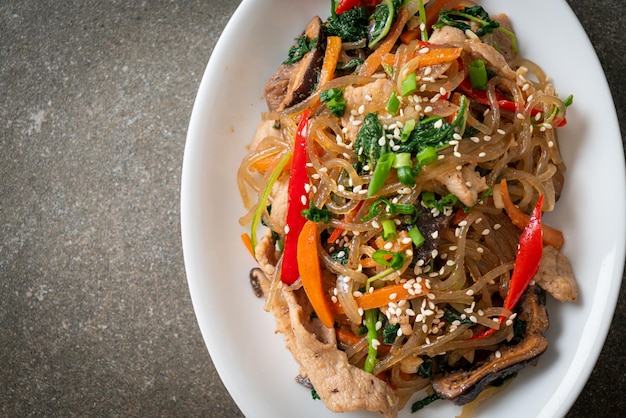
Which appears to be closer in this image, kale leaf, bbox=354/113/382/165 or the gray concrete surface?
kale leaf, bbox=354/113/382/165

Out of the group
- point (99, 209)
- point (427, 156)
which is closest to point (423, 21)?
point (427, 156)

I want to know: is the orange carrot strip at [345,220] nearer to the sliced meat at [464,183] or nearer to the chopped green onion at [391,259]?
the chopped green onion at [391,259]

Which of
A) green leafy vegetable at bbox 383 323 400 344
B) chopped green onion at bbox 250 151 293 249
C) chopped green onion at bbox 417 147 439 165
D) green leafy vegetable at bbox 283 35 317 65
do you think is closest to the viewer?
chopped green onion at bbox 417 147 439 165

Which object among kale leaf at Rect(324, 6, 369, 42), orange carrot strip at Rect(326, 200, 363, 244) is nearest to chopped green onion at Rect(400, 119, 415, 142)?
orange carrot strip at Rect(326, 200, 363, 244)

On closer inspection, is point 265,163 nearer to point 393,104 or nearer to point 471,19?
point 393,104

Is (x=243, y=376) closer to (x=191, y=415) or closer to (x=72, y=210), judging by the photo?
(x=191, y=415)

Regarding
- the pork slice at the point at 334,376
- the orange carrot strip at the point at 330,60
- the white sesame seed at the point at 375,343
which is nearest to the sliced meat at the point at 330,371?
the pork slice at the point at 334,376

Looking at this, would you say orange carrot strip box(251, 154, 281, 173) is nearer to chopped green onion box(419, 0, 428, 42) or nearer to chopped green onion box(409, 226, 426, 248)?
chopped green onion box(409, 226, 426, 248)
